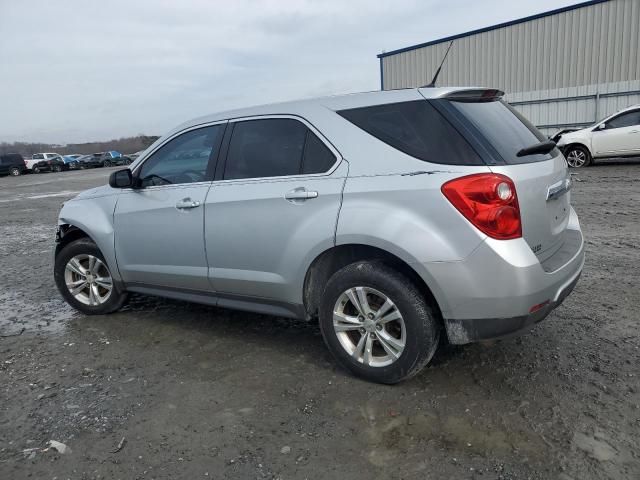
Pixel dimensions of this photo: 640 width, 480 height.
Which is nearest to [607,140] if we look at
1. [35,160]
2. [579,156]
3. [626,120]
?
[626,120]

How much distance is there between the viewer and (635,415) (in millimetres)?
2760

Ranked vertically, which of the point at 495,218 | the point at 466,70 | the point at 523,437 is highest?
the point at 466,70

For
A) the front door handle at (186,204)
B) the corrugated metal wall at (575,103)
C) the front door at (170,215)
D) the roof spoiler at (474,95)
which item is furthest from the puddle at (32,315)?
the corrugated metal wall at (575,103)

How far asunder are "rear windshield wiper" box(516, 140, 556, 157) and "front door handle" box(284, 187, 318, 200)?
1.23 metres

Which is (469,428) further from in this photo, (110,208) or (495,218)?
(110,208)

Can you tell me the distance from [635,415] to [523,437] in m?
0.64

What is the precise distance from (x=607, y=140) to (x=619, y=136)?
11.5 inches

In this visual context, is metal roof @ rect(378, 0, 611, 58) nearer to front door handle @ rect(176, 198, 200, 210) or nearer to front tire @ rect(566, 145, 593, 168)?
front tire @ rect(566, 145, 593, 168)

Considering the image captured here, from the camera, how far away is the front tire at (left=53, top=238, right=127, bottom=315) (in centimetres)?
477

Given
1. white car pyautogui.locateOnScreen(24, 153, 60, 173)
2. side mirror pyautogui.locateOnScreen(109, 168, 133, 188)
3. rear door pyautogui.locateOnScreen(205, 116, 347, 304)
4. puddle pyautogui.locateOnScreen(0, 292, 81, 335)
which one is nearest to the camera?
rear door pyautogui.locateOnScreen(205, 116, 347, 304)

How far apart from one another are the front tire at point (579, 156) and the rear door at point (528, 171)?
40.5ft

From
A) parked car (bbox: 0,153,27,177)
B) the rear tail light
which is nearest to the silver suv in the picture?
the rear tail light

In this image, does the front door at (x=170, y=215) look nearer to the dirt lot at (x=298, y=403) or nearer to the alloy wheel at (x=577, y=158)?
the dirt lot at (x=298, y=403)

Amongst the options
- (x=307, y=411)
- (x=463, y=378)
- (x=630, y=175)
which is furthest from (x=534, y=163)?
(x=630, y=175)
